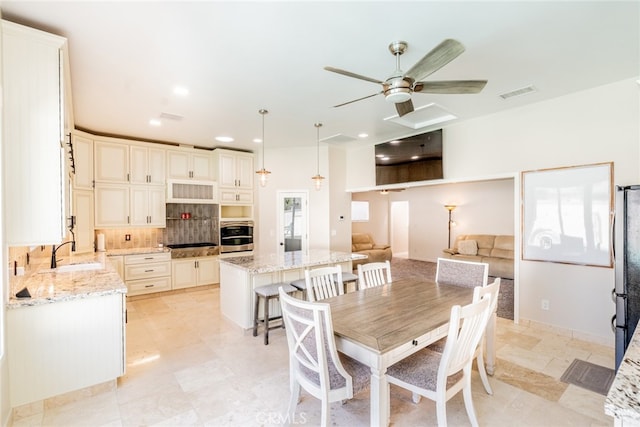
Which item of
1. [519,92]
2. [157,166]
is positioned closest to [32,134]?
[157,166]

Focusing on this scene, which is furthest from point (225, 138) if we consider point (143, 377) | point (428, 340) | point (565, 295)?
point (565, 295)

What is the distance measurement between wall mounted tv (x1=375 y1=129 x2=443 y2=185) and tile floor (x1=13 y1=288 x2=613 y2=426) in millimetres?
2487

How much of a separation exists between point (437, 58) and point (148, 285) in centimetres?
527

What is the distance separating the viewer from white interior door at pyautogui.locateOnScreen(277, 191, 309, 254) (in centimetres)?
602

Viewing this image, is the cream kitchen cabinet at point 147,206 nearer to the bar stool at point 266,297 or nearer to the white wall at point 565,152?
the bar stool at point 266,297

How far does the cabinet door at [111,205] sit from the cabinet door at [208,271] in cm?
142

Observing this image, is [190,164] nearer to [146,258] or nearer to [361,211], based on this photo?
[146,258]

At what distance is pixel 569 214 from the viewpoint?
3.42 metres

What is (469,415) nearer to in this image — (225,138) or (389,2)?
(389,2)

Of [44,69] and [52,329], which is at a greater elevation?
[44,69]

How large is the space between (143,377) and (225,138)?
12.4 ft

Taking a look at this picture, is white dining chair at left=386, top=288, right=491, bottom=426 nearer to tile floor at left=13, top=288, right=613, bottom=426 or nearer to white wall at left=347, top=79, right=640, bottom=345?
tile floor at left=13, top=288, right=613, bottom=426

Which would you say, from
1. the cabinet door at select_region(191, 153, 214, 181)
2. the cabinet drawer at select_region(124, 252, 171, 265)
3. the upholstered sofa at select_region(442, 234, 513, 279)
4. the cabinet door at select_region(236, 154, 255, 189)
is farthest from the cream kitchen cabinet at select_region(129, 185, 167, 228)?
the upholstered sofa at select_region(442, 234, 513, 279)

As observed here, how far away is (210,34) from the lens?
221 centimetres
